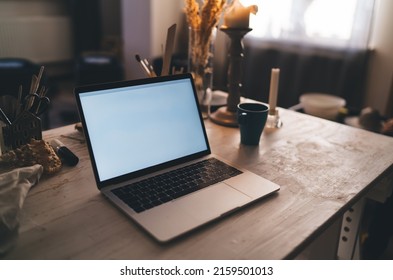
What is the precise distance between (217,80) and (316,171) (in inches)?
97.3

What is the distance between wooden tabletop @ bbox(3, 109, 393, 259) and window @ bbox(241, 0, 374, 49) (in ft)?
4.89

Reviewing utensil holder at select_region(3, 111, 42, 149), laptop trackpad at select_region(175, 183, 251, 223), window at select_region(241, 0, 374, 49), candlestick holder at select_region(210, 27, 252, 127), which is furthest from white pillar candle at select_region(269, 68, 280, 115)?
window at select_region(241, 0, 374, 49)

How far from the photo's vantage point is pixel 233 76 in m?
1.26

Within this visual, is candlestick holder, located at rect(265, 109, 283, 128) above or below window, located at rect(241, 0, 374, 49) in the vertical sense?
below

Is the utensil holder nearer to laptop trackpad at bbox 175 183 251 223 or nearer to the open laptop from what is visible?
the open laptop

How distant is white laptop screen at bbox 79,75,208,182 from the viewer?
787mm

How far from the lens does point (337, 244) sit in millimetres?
1365

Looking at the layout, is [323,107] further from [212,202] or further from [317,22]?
[212,202]

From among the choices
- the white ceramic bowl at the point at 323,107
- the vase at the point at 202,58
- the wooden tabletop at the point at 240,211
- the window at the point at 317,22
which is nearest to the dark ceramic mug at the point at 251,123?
the wooden tabletop at the point at 240,211

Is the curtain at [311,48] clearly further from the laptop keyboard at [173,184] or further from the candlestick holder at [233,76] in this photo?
the laptop keyboard at [173,184]

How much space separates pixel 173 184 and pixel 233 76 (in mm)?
576

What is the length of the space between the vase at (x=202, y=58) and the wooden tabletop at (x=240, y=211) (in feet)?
0.84
